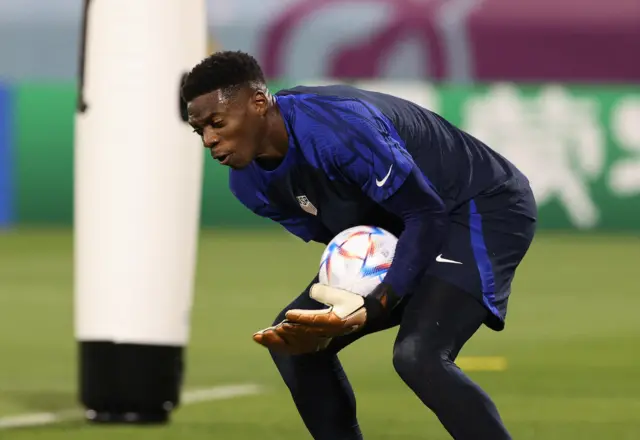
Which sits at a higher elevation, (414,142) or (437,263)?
A: (414,142)

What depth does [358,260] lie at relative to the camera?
17.3 feet

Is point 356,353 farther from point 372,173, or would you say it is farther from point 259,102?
point 372,173

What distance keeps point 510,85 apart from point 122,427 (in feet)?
43.6

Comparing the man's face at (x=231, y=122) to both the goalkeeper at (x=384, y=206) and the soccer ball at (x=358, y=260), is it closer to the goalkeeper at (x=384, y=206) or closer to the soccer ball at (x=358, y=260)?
the goalkeeper at (x=384, y=206)

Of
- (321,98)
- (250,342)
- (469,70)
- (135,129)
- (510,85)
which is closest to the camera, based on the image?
(321,98)

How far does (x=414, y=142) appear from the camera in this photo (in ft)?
17.9

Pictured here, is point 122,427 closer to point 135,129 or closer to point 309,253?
point 135,129

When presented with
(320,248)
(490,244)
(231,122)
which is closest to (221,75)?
(231,122)

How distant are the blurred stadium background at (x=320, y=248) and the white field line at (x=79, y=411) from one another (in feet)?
0.09

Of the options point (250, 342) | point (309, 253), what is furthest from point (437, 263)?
point (309, 253)

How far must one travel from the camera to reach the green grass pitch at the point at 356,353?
26.2ft

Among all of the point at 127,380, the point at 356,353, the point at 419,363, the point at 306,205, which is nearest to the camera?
the point at 419,363

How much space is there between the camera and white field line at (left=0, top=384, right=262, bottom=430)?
318 inches

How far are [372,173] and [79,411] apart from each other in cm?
377
